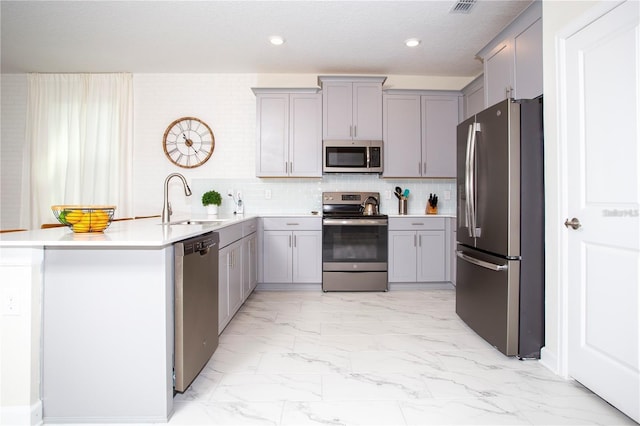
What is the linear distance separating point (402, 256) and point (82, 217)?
10.5 ft

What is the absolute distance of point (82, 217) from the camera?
1.76m

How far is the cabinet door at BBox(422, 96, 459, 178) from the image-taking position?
14.0 ft

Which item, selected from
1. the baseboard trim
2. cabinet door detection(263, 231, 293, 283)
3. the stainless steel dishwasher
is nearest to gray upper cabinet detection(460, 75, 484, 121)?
cabinet door detection(263, 231, 293, 283)

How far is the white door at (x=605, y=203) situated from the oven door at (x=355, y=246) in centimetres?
215

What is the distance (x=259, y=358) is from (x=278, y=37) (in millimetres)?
2861

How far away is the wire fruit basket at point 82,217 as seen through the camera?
5.74 feet

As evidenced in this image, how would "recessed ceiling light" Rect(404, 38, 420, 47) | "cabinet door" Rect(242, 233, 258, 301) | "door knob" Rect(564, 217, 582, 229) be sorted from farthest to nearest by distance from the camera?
1. "recessed ceiling light" Rect(404, 38, 420, 47)
2. "cabinet door" Rect(242, 233, 258, 301)
3. "door knob" Rect(564, 217, 582, 229)

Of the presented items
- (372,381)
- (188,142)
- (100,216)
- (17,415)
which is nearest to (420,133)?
(188,142)

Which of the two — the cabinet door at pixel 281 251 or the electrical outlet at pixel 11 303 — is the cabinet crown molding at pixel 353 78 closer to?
the cabinet door at pixel 281 251

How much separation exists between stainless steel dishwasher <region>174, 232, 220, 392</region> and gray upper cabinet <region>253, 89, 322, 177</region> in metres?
2.14

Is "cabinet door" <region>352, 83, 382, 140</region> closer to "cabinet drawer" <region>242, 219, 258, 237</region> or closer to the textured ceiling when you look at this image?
the textured ceiling

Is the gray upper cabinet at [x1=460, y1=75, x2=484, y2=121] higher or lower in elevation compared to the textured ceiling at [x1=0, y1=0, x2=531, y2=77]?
lower

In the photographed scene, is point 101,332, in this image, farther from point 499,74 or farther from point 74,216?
point 499,74

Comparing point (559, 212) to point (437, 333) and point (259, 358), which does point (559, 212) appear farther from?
point (259, 358)
